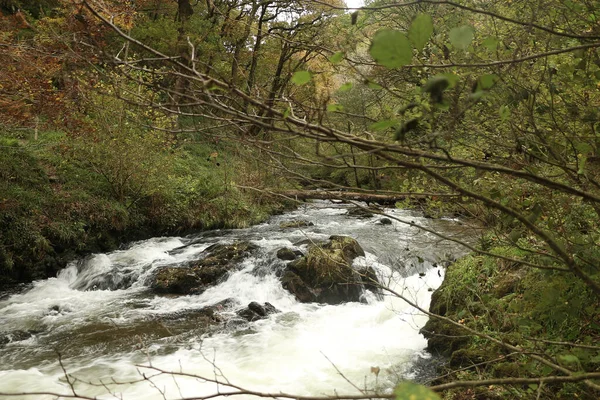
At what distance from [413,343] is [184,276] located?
4.54m

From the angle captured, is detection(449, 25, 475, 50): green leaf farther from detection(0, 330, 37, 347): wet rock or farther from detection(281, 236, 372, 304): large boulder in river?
detection(0, 330, 37, 347): wet rock

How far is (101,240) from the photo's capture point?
401 inches

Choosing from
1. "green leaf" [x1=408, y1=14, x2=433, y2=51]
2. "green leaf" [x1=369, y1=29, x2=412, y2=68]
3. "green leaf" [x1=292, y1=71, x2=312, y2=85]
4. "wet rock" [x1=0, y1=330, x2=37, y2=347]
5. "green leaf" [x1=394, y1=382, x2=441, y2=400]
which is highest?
"green leaf" [x1=408, y1=14, x2=433, y2=51]

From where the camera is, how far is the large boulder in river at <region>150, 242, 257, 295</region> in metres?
8.38

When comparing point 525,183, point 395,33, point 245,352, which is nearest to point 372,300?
point 245,352

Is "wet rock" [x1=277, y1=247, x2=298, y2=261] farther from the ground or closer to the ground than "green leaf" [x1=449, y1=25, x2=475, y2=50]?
closer to the ground

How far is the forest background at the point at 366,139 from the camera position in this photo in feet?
4.14

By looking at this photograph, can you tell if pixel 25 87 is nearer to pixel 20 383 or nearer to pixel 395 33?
pixel 20 383

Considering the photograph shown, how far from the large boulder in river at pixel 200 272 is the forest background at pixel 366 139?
5.26 feet

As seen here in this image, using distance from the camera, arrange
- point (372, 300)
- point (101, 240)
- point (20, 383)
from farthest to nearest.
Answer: point (101, 240)
point (372, 300)
point (20, 383)

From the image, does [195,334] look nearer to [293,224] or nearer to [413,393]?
[413,393]

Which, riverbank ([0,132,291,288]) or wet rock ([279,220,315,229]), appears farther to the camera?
wet rock ([279,220,315,229])

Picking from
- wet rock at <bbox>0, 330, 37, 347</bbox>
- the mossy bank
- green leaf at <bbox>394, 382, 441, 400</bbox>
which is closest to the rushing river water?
wet rock at <bbox>0, 330, 37, 347</bbox>

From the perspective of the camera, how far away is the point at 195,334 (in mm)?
6602
